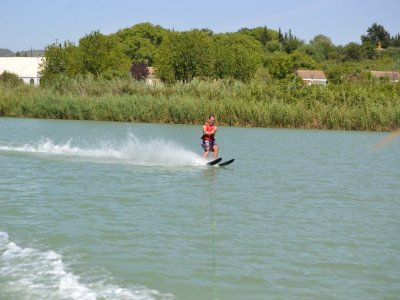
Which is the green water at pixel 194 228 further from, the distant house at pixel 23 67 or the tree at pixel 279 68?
the distant house at pixel 23 67

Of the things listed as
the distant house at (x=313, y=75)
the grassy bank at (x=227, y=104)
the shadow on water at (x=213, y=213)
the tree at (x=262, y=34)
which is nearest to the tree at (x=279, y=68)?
the distant house at (x=313, y=75)

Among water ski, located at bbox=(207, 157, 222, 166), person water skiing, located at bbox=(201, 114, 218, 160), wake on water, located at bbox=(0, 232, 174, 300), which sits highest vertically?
person water skiing, located at bbox=(201, 114, 218, 160)

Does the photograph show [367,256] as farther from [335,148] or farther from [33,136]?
[33,136]

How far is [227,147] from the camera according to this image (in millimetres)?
25969

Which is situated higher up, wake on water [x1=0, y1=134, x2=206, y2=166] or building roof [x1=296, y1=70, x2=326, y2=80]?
building roof [x1=296, y1=70, x2=326, y2=80]

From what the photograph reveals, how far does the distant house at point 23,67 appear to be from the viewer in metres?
110

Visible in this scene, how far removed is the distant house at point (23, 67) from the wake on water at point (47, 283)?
10246cm

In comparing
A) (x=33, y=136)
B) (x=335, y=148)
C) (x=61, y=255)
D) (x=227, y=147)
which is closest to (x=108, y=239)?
(x=61, y=255)

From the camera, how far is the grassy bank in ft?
125

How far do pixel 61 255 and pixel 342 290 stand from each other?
12.2 feet

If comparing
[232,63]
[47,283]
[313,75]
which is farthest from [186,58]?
[47,283]

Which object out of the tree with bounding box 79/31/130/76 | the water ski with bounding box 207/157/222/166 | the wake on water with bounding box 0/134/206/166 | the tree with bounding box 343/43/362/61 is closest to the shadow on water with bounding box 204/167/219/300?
the water ski with bounding box 207/157/222/166

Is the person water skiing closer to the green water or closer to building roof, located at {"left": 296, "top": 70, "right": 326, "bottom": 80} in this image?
the green water

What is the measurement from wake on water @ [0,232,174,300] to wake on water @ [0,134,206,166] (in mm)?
11184
